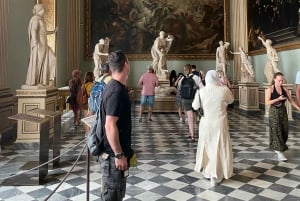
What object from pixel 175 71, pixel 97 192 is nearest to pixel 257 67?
pixel 175 71

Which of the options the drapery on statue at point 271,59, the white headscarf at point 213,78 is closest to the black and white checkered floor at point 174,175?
the white headscarf at point 213,78

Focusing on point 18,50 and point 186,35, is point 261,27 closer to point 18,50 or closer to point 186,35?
point 186,35

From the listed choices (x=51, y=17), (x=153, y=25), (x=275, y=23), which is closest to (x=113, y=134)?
(x=275, y=23)

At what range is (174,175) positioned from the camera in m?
4.82

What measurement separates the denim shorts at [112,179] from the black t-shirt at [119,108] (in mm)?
97

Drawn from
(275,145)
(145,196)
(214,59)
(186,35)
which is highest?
(186,35)

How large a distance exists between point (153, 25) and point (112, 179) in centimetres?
1588

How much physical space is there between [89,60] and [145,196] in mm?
14588

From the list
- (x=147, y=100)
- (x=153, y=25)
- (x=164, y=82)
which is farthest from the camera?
(x=153, y=25)

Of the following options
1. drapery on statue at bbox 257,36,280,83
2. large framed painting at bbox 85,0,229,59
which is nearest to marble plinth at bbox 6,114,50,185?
drapery on statue at bbox 257,36,280,83

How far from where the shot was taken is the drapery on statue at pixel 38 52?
686 centimetres

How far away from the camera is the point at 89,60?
1766 centimetres

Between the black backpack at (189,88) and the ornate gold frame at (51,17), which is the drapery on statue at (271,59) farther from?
the ornate gold frame at (51,17)

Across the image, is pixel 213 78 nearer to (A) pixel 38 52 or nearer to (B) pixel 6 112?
(A) pixel 38 52
